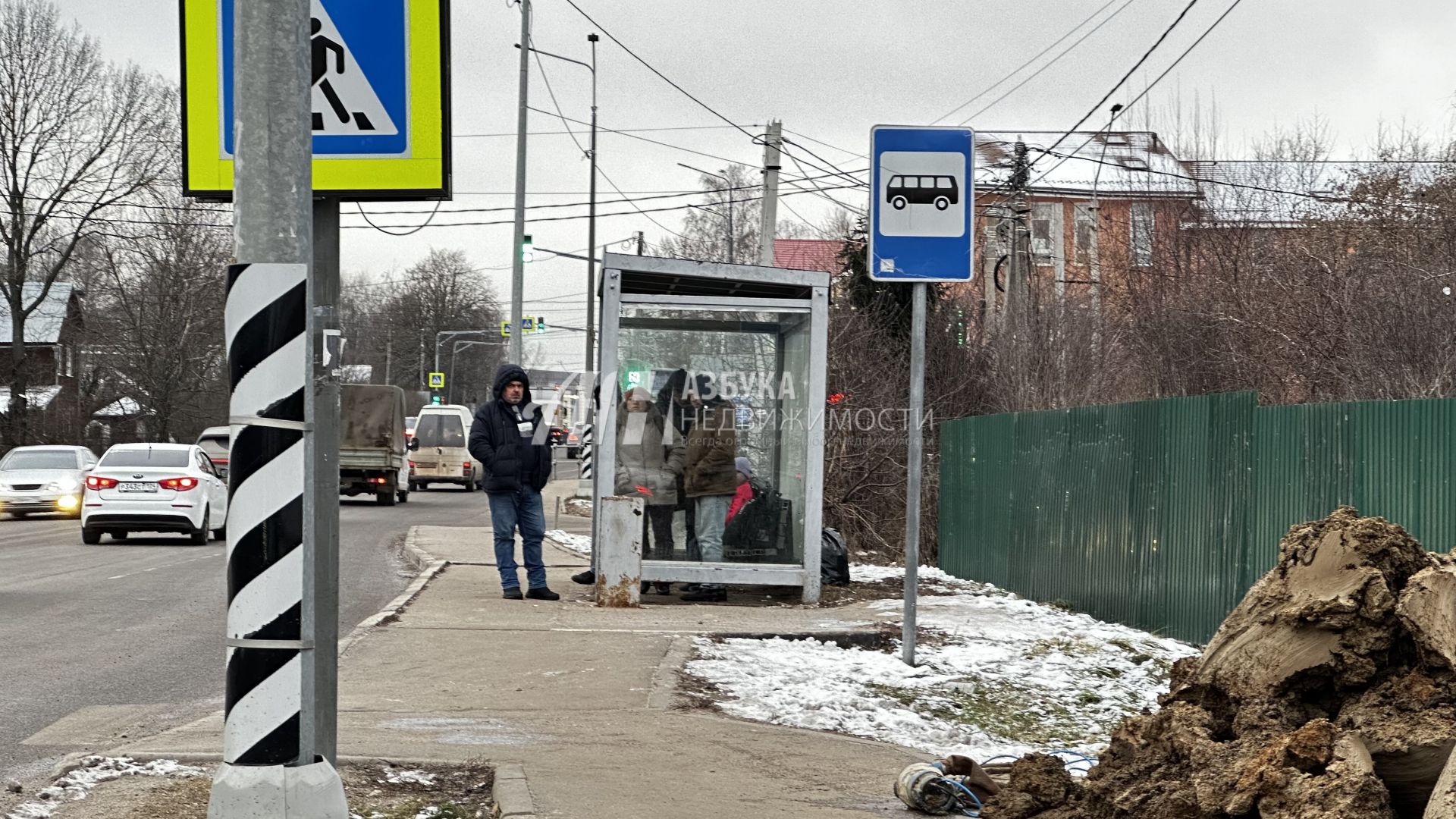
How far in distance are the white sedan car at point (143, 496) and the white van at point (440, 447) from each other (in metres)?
26.4

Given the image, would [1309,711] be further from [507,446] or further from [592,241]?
[592,241]

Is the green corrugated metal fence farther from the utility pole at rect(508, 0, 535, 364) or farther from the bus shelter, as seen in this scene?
the utility pole at rect(508, 0, 535, 364)

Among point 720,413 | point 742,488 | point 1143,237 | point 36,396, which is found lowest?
point 742,488

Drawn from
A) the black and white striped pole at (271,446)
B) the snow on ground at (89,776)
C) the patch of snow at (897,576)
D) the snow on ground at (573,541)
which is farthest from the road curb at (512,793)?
the snow on ground at (573,541)

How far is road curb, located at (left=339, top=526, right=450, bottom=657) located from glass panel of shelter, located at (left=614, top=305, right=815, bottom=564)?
223 centimetres

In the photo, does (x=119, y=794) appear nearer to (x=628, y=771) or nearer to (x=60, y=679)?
(x=628, y=771)

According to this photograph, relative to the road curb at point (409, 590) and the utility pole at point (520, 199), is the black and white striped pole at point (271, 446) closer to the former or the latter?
the road curb at point (409, 590)

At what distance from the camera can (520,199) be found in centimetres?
3403

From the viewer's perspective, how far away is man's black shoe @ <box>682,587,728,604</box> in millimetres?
14273

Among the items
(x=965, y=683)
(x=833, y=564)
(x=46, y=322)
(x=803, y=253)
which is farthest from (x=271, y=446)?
(x=46, y=322)

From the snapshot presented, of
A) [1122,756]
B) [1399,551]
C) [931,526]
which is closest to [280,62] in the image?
[1122,756]

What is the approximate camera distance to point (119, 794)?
5.84m

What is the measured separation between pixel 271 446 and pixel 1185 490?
8.28m

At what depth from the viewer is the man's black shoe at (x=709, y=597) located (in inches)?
562
